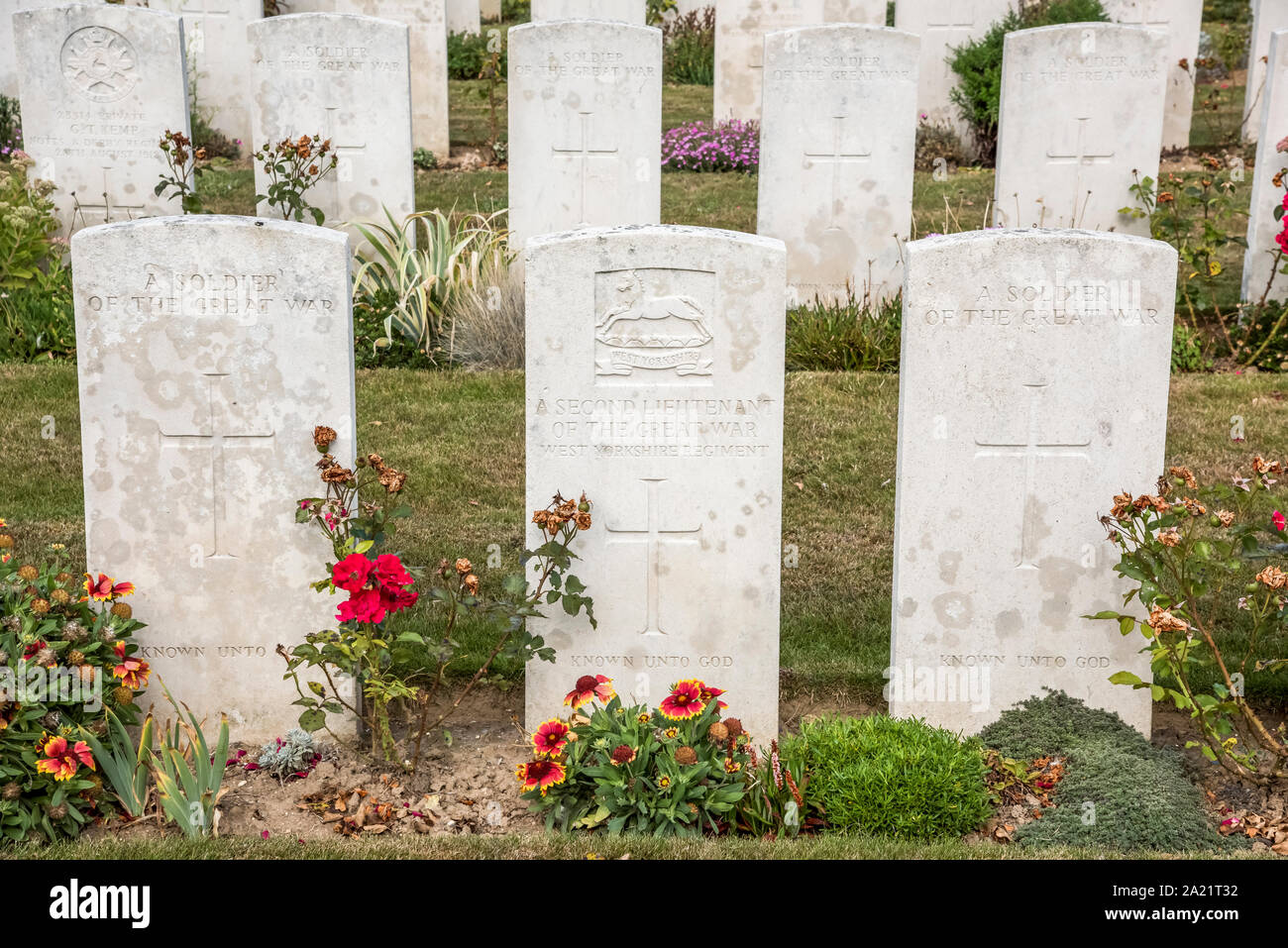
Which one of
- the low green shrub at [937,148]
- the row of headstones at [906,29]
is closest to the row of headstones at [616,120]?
the low green shrub at [937,148]

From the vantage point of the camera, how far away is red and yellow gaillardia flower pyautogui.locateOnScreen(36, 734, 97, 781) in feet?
13.5

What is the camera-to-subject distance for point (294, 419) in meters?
4.64

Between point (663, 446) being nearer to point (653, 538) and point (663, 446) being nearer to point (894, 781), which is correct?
point (653, 538)

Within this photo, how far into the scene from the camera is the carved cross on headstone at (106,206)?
32.1 feet

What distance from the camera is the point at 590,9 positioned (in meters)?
13.2

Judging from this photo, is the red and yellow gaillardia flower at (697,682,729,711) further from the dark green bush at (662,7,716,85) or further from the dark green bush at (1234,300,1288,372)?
the dark green bush at (662,7,716,85)

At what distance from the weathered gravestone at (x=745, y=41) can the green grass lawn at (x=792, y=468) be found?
7.05 m

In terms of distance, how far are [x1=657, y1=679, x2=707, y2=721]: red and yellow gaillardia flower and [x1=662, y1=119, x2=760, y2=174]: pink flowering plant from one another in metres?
9.54

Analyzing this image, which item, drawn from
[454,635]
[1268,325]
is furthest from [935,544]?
[1268,325]

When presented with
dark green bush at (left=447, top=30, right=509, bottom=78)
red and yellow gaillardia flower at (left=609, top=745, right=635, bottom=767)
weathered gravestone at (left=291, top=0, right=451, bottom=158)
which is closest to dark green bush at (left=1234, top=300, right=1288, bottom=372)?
red and yellow gaillardia flower at (left=609, top=745, right=635, bottom=767)

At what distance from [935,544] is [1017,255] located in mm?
949

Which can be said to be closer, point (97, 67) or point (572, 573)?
point (572, 573)

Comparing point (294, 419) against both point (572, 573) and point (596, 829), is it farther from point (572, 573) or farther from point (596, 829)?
point (596, 829)

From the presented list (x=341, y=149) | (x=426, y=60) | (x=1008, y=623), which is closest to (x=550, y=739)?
(x=1008, y=623)
